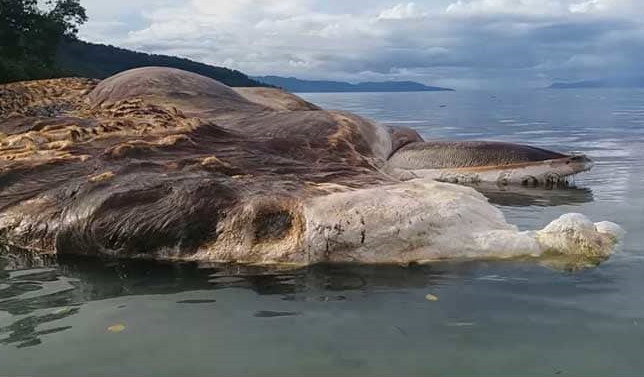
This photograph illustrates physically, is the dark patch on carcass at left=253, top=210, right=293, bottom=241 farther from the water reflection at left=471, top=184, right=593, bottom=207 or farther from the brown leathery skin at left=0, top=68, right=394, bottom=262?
the water reflection at left=471, top=184, right=593, bottom=207

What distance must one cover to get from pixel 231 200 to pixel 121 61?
311ft

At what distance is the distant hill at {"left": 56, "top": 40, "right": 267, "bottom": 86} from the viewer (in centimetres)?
8725

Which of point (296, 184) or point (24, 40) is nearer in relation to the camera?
point (296, 184)

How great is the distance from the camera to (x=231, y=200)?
5602 millimetres

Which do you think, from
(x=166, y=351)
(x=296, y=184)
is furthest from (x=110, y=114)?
(x=166, y=351)

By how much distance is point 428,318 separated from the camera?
4.25 m

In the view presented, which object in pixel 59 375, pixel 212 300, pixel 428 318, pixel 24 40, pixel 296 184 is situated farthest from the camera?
pixel 24 40

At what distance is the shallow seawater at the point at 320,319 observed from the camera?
3.68 meters

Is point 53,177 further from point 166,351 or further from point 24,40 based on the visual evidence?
point 24,40

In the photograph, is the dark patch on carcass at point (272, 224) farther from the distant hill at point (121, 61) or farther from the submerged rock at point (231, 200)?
the distant hill at point (121, 61)

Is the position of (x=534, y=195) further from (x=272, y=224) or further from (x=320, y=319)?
(x=320, y=319)

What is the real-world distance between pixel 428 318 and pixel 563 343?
76cm

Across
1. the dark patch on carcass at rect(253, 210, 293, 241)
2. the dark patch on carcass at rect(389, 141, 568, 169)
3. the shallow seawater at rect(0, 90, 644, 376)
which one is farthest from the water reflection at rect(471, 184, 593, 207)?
the dark patch on carcass at rect(253, 210, 293, 241)

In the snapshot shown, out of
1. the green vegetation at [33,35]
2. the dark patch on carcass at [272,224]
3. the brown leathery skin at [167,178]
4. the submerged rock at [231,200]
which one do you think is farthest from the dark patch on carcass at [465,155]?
the green vegetation at [33,35]
